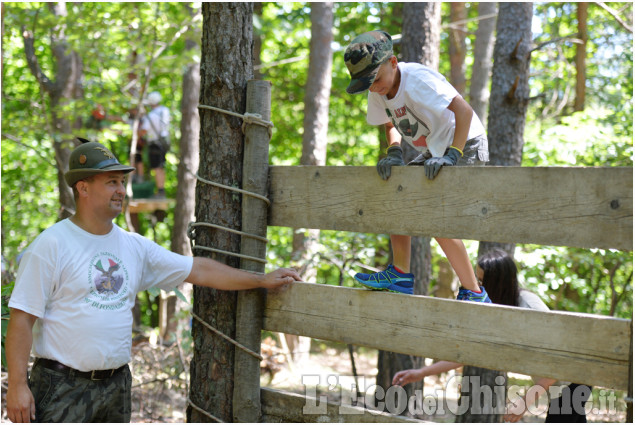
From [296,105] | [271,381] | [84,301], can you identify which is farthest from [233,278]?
[296,105]

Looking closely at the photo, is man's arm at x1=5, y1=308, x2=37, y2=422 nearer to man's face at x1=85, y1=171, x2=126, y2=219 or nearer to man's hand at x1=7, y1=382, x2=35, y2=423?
man's hand at x1=7, y1=382, x2=35, y2=423

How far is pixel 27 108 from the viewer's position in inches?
384

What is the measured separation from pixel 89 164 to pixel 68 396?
1.04 metres

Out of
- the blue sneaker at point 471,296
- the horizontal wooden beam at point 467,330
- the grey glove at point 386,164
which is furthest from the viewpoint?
the blue sneaker at point 471,296

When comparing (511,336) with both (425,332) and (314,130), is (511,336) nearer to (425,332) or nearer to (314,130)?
(425,332)

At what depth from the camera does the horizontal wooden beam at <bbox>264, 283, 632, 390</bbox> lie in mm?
2156

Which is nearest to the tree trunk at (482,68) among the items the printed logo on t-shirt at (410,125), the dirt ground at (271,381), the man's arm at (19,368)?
the dirt ground at (271,381)

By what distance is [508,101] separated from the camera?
5.55 metres

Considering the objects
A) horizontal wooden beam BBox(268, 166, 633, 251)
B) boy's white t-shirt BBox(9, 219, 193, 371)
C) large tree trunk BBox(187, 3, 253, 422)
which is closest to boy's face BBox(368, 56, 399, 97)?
horizontal wooden beam BBox(268, 166, 633, 251)

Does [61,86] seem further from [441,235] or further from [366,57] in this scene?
[441,235]

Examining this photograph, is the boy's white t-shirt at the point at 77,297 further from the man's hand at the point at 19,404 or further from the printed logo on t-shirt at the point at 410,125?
the printed logo on t-shirt at the point at 410,125

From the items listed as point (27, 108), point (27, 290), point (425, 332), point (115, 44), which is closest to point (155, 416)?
point (27, 290)

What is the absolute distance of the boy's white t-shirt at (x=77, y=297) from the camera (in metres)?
2.66

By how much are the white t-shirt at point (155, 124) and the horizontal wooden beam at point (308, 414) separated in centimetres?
749
